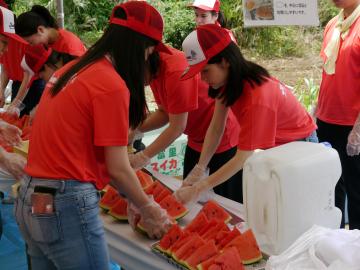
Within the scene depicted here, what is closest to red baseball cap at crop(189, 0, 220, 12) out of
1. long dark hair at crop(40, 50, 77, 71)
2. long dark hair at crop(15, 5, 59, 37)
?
long dark hair at crop(15, 5, 59, 37)

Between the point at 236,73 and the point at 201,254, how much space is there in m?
0.85

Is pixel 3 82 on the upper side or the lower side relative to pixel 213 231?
upper

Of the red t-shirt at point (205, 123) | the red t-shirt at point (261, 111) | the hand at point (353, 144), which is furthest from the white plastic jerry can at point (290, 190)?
the hand at point (353, 144)

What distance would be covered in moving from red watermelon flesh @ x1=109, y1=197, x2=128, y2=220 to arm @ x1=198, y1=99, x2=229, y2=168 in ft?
1.96

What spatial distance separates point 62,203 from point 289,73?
8.32m

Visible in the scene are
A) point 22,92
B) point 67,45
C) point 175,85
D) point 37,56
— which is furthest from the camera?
point 22,92

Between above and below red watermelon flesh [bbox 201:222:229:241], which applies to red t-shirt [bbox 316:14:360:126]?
above

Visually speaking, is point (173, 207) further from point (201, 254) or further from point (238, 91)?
point (238, 91)

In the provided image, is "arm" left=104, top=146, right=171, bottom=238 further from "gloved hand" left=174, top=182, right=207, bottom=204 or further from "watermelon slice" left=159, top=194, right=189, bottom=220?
"gloved hand" left=174, top=182, right=207, bottom=204

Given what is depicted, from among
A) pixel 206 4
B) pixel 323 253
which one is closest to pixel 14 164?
pixel 323 253

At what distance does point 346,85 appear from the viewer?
10.1ft

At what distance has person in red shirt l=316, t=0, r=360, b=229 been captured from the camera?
9.96 feet

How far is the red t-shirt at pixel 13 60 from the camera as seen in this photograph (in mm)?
4520

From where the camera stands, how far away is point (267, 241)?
161cm
